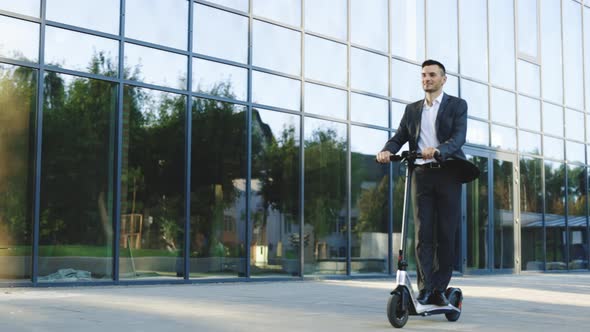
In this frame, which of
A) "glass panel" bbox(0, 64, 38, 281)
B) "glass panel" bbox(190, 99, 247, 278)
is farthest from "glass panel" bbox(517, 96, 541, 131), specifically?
"glass panel" bbox(0, 64, 38, 281)

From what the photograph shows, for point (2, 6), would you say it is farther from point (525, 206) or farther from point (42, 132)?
point (525, 206)

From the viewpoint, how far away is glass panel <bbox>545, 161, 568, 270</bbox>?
19.0m

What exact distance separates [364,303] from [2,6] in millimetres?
5481

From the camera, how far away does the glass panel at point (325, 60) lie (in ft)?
43.3

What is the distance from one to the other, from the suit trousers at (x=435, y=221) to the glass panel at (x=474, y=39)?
11.4m

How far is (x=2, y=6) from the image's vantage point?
9367mm

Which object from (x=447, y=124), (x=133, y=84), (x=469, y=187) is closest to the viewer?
(x=447, y=124)

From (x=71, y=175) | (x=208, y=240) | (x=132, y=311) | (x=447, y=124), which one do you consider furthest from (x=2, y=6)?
(x=447, y=124)

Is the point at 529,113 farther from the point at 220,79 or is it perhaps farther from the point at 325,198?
the point at 220,79

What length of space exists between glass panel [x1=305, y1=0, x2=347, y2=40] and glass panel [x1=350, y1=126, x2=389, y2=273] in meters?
1.70

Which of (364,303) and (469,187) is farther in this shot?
(469,187)

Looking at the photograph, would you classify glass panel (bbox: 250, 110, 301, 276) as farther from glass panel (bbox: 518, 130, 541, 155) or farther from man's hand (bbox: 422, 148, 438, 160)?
glass panel (bbox: 518, 130, 541, 155)

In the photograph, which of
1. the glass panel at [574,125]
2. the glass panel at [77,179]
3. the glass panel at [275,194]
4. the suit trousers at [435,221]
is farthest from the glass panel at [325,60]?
the glass panel at [574,125]

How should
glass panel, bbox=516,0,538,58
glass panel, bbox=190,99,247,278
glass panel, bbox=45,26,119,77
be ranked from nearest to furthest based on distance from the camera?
glass panel, bbox=45,26,119,77
glass panel, bbox=190,99,247,278
glass panel, bbox=516,0,538,58
